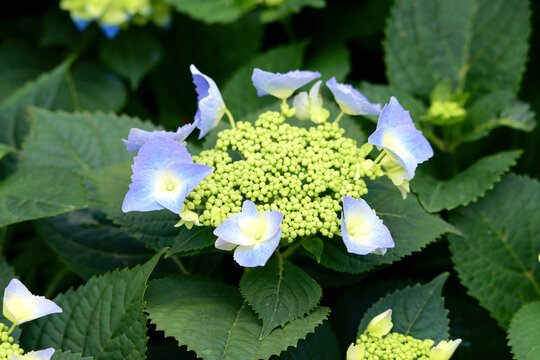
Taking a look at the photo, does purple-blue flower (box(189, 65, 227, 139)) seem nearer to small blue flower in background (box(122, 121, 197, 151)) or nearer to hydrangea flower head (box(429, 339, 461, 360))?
small blue flower in background (box(122, 121, 197, 151))

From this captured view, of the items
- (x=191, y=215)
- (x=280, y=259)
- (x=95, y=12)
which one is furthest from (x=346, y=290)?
(x=95, y=12)

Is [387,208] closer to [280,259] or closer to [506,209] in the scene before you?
[280,259]

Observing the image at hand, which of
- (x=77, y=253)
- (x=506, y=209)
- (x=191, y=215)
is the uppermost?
(x=191, y=215)

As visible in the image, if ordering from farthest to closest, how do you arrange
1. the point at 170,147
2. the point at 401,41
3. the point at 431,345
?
the point at 401,41
the point at 431,345
the point at 170,147

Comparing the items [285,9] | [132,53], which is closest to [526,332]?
[285,9]

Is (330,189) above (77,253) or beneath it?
above

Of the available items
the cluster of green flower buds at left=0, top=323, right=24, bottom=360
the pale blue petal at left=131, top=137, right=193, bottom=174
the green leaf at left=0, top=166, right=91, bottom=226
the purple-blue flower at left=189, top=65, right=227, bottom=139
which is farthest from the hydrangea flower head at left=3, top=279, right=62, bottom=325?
the purple-blue flower at left=189, top=65, right=227, bottom=139

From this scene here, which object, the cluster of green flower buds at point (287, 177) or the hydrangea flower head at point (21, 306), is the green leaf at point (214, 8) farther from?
the hydrangea flower head at point (21, 306)
